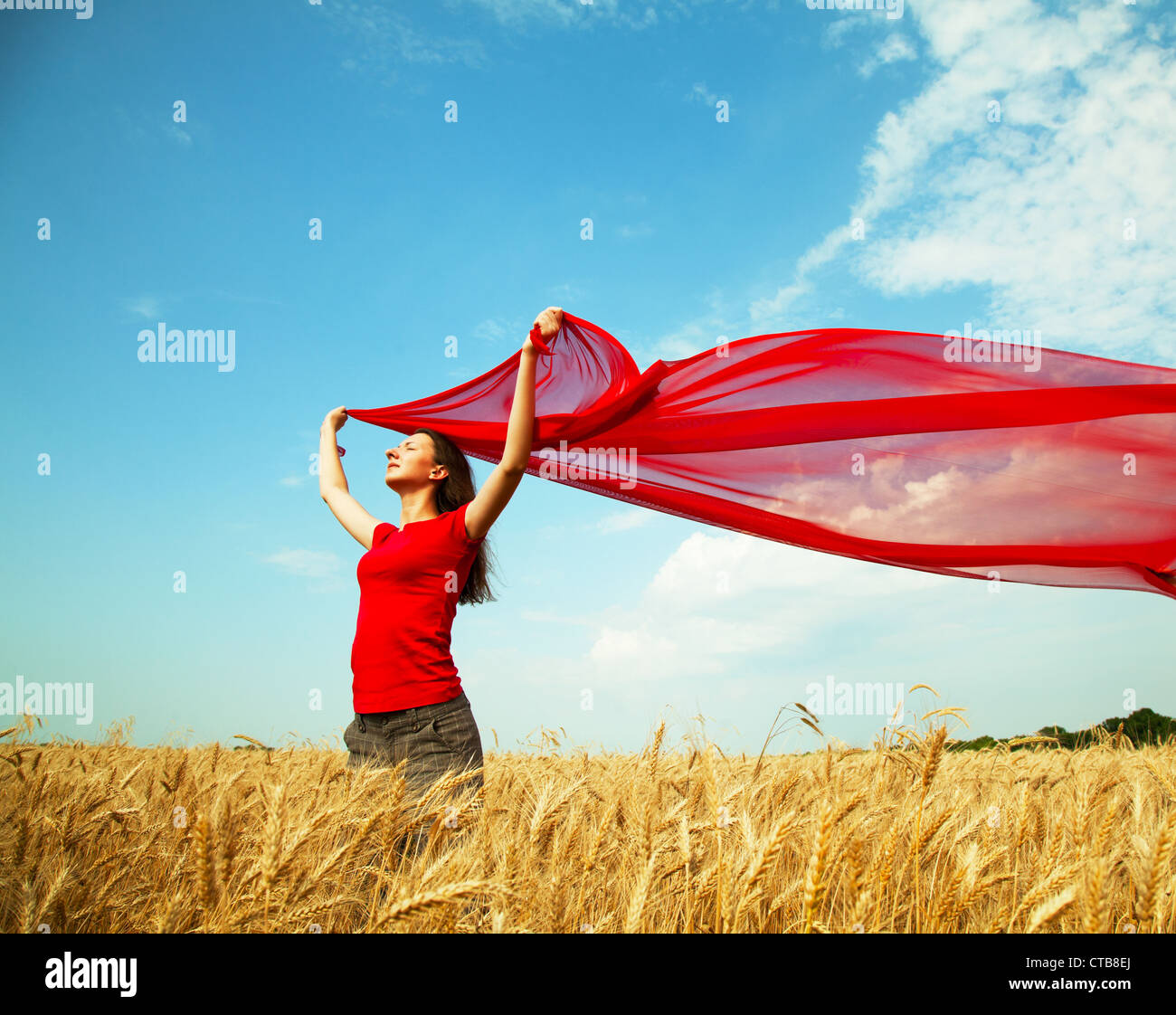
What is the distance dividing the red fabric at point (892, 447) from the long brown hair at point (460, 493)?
30cm

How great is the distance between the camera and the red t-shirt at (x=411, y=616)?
101 inches

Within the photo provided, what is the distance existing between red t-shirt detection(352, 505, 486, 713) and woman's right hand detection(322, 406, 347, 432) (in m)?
1.07

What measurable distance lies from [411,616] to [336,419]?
1.50 meters

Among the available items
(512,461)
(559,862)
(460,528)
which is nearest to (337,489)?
(460,528)

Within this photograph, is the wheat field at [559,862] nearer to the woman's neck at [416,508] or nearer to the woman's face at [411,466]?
the woman's neck at [416,508]

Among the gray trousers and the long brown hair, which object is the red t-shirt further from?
the long brown hair

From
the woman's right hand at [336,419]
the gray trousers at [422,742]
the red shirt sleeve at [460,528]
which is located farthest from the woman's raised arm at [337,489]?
the gray trousers at [422,742]

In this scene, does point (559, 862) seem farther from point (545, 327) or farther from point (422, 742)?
point (545, 327)

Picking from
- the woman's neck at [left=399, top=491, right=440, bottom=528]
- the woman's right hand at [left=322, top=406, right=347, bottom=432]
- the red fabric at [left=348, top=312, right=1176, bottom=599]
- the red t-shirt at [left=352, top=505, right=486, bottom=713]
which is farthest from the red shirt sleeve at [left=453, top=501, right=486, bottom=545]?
the woman's right hand at [left=322, top=406, right=347, bottom=432]

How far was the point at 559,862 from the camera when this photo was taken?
6.03 ft

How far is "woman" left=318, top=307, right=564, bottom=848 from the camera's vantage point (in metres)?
2.52
